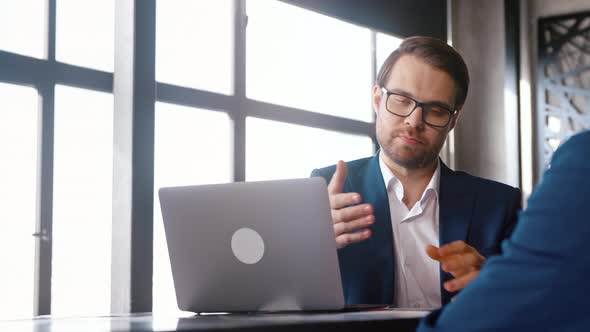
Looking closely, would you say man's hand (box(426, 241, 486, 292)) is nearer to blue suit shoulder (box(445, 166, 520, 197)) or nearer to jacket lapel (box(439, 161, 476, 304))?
jacket lapel (box(439, 161, 476, 304))

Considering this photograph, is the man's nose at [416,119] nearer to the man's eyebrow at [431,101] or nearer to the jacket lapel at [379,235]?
the man's eyebrow at [431,101]

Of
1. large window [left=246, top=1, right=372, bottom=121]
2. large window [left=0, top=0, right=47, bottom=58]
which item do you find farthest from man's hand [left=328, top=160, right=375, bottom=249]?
large window [left=246, top=1, right=372, bottom=121]

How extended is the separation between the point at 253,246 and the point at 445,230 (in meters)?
0.78

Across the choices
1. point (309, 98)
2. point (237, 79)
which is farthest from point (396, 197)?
point (309, 98)

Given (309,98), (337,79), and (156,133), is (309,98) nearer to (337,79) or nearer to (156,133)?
Answer: (337,79)

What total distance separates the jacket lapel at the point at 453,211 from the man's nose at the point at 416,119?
0.18 meters

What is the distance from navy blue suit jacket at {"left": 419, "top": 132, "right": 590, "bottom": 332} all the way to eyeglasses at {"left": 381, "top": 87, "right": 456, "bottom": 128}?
1450 mm

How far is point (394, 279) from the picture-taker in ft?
6.66

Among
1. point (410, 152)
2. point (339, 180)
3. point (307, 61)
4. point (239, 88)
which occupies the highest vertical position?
point (307, 61)

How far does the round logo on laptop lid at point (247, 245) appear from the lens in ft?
4.78

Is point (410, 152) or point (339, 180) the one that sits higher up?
point (410, 152)

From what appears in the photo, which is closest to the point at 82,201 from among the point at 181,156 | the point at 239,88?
the point at 181,156

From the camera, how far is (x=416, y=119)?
2.20m

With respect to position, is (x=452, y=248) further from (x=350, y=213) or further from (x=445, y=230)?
(x=445, y=230)
